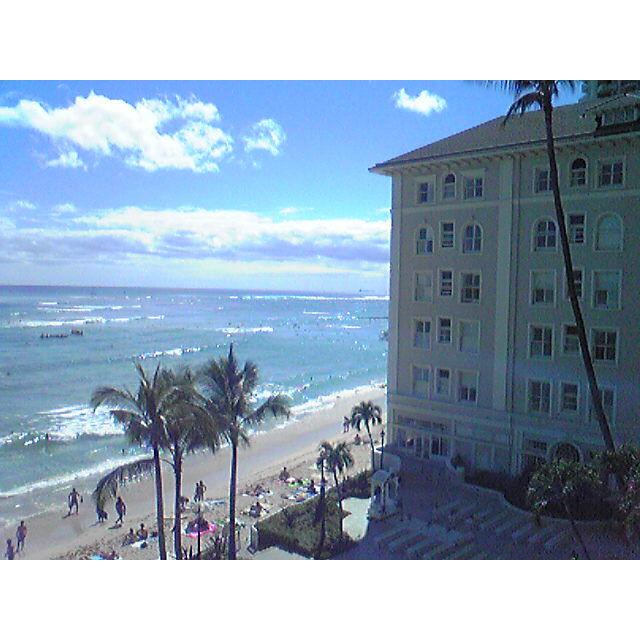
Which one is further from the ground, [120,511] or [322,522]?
[322,522]

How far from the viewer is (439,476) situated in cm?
864

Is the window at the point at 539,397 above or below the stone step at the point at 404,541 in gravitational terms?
above

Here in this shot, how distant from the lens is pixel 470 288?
8570 millimetres

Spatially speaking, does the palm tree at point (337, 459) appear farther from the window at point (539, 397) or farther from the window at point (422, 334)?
the window at point (539, 397)

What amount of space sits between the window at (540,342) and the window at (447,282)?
1.33 metres

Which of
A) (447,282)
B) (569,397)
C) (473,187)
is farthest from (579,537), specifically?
(473,187)

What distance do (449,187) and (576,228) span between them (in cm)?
196

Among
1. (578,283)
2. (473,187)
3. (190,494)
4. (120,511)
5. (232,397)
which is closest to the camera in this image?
(232,397)

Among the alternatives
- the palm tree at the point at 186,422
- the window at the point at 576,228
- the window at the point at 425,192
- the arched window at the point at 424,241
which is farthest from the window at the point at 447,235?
the palm tree at the point at 186,422

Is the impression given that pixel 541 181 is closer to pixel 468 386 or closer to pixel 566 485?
pixel 468 386

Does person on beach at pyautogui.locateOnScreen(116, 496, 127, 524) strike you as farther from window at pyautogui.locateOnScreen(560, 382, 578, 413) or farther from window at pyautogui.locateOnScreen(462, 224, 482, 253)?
window at pyautogui.locateOnScreen(560, 382, 578, 413)

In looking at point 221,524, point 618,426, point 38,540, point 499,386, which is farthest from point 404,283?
point 38,540

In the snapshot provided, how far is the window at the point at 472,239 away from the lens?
8.41 m
